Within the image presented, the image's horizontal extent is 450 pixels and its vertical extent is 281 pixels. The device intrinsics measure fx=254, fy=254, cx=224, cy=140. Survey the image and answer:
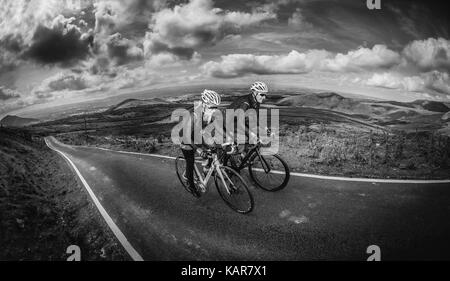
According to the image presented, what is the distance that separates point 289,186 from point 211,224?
98.4 inches

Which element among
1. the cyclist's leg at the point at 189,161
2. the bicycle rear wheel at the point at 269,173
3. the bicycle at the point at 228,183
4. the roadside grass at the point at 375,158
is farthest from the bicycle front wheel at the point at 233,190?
the roadside grass at the point at 375,158

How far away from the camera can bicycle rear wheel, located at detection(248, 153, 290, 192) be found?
22.0 feet

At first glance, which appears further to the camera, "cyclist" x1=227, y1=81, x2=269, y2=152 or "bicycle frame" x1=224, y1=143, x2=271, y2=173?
"cyclist" x1=227, y1=81, x2=269, y2=152

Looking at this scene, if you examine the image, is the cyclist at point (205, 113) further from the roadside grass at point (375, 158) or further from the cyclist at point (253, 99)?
the roadside grass at point (375, 158)

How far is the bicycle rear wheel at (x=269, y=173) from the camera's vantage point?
671 centimetres

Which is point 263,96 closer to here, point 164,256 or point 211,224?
point 211,224

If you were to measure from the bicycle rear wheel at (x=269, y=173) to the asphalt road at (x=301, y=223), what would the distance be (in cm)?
24

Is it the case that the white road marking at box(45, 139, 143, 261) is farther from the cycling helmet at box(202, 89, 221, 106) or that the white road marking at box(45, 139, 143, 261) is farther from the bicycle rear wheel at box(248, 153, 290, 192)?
the cycling helmet at box(202, 89, 221, 106)

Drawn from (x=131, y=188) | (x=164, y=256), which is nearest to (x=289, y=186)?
(x=164, y=256)

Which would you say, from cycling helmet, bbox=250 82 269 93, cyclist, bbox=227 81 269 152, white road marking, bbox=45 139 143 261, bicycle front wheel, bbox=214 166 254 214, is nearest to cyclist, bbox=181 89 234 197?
bicycle front wheel, bbox=214 166 254 214

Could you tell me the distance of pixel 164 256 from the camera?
499 cm

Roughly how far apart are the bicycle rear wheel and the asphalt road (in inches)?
9.6

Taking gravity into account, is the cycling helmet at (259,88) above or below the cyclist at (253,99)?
above
